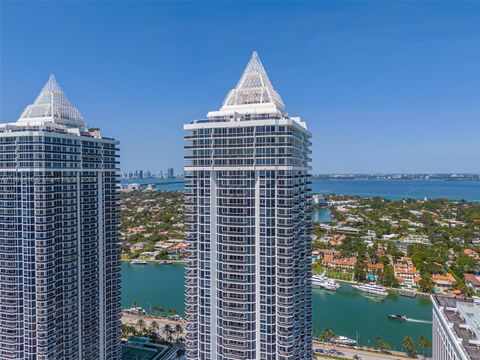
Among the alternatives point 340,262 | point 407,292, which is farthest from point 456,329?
point 340,262

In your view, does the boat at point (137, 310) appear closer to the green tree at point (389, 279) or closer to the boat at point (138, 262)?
the boat at point (138, 262)

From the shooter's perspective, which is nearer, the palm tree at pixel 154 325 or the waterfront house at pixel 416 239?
the palm tree at pixel 154 325

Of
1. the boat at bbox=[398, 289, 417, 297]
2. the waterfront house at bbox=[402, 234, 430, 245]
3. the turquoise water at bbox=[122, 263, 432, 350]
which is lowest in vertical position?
the turquoise water at bbox=[122, 263, 432, 350]

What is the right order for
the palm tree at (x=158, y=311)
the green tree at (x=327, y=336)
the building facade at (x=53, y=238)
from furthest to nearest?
the palm tree at (x=158, y=311), the green tree at (x=327, y=336), the building facade at (x=53, y=238)

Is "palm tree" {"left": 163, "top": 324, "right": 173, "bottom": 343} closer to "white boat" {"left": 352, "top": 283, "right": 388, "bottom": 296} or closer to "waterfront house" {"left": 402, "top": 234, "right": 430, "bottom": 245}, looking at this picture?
"white boat" {"left": 352, "top": 283, "right": 388, "bottom": 296}

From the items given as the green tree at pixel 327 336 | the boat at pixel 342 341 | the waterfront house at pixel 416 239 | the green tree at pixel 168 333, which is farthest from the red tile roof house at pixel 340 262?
the green tree at pixel 168 333

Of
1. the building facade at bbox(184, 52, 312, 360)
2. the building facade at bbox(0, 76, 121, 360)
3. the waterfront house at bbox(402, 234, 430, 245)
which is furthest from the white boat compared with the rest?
the building facade at bbox(0, 76, 121, 360)
